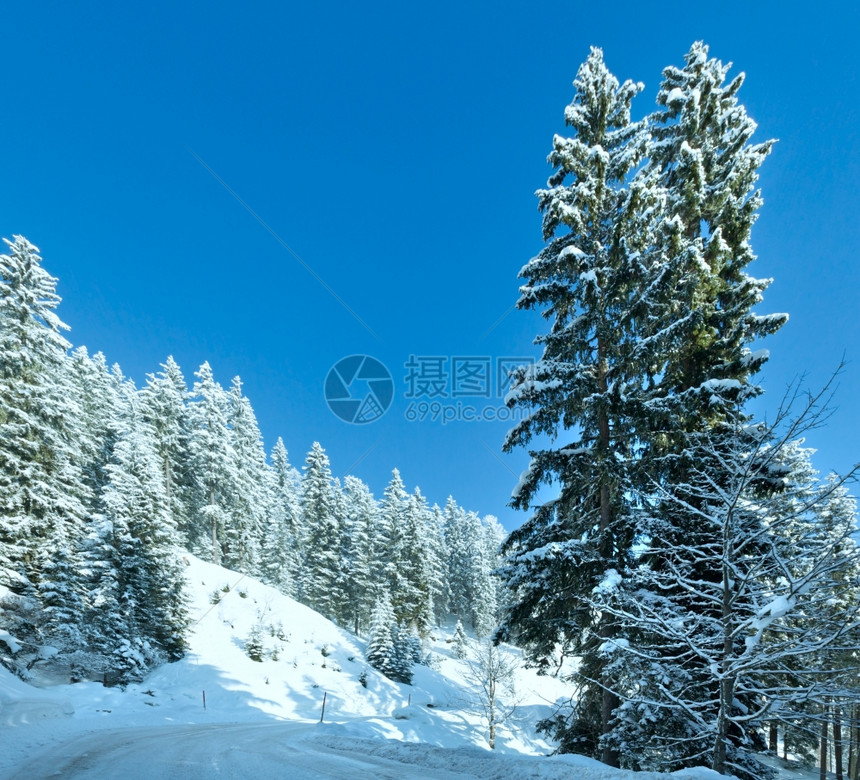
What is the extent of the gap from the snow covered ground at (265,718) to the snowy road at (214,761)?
0.03 m

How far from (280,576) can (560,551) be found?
1675 inches

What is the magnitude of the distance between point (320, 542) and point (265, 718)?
22.0 m

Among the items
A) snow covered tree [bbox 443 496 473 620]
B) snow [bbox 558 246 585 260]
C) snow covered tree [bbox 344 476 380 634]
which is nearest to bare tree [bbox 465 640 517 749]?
snow covered tree [bbox 344 476 380 634]

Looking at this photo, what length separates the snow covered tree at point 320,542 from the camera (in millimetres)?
38188

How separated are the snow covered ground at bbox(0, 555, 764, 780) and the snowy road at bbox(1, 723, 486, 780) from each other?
3cm

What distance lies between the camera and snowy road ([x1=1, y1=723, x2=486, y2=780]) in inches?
242

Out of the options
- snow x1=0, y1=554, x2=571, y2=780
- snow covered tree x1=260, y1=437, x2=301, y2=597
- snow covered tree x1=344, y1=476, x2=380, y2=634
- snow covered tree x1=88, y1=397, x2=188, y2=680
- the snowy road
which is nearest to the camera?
the snowy road

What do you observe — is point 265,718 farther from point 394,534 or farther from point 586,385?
point 394,534

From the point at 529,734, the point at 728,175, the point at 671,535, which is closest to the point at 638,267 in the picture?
the point at 728,175

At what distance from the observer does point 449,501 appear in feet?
225

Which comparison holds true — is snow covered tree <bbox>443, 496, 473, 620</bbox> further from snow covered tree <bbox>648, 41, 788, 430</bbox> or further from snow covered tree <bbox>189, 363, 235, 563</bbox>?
snow covered tree <bbox>648, 41, 788, 430</bbox>

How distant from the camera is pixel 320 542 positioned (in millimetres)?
39500

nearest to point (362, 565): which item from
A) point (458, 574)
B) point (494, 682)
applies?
point (494, 682)

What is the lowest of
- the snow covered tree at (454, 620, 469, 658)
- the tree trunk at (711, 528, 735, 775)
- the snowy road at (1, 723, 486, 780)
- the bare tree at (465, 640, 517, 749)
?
the snow covered tree at (454, 620, 469, 658)
